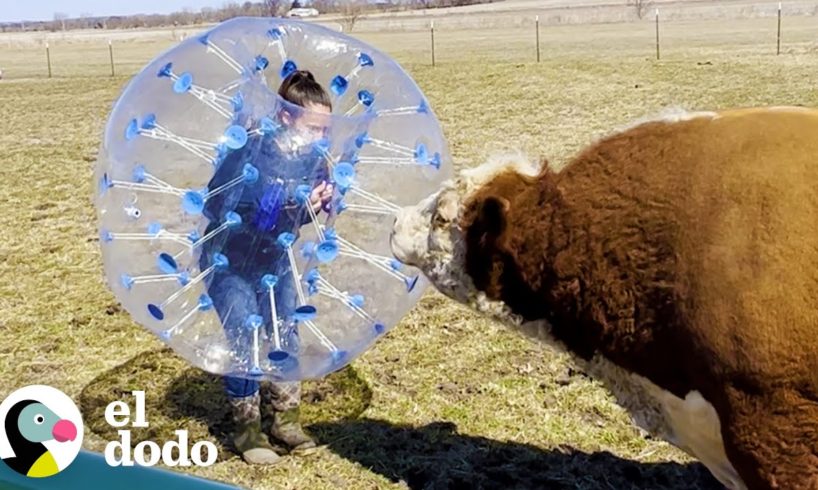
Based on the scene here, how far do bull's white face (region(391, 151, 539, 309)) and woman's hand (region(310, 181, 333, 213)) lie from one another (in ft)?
1.71

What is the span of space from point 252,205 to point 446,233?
0.89 metres

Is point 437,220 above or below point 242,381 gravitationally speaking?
above

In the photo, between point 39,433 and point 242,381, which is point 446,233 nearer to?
point 39,433

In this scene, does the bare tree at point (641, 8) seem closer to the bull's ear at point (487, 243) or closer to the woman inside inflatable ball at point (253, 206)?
the woman inside inflatable ball at point (253, 206)

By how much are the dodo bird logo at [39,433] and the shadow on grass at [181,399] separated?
2169 mm

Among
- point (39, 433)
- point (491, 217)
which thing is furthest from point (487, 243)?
point (39, 433)

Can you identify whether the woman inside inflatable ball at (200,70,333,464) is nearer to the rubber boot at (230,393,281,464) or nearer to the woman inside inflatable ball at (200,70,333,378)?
the woman inside inflatable ball at (200,70,333,378)

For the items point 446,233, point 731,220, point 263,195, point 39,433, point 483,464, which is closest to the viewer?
point 39,433

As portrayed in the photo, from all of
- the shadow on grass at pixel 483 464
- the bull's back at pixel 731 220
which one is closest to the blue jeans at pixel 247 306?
the shadow on grass at pixel 483 464

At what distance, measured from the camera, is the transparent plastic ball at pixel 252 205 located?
137 inches

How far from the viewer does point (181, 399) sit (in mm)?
4703

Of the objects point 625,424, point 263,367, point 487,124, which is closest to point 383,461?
point 263,367

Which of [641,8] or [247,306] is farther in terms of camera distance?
[641,8]

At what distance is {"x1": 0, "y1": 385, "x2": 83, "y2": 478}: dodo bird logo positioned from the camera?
1.83 metres
